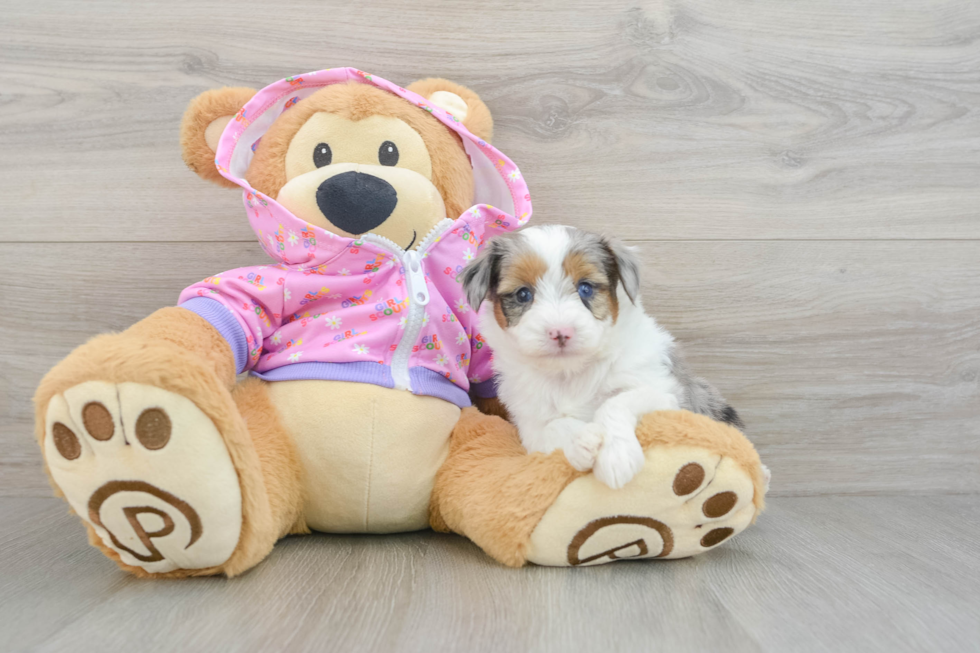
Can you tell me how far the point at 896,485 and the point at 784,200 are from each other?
107 cm

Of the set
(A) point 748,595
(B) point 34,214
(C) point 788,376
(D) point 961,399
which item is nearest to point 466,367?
(A) point 748,595

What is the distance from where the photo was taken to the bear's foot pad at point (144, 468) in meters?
1.33

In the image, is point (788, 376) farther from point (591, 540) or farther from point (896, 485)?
point (591, 540)

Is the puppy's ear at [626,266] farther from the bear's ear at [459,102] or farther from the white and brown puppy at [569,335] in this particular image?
the bear's ear at [459,102]

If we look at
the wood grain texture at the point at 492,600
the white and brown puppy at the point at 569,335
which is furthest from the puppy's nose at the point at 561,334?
the wood grain texture at the point at 492,600

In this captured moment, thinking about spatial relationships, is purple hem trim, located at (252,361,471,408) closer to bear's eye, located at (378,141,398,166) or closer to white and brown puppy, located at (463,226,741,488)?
white and brown puppy, located at (463,226,741,488)

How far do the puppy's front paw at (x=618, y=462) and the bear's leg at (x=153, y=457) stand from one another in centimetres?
75

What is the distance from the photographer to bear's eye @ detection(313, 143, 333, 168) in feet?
6.01

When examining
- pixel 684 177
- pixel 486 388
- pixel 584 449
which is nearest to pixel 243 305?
pixel 486 388

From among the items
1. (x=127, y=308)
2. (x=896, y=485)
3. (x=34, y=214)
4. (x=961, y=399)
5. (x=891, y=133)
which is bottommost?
(x=896, y=485)

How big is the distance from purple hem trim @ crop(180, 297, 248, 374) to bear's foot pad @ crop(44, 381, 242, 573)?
0.36 meters

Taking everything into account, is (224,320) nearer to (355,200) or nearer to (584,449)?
(355,200)

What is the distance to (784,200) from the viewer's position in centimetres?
230

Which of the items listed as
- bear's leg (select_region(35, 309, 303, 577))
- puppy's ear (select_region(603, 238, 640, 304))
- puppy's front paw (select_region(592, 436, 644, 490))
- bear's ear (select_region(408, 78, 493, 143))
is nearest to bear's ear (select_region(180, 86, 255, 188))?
bear's ear (select_region(408, 78, 493, 143))
